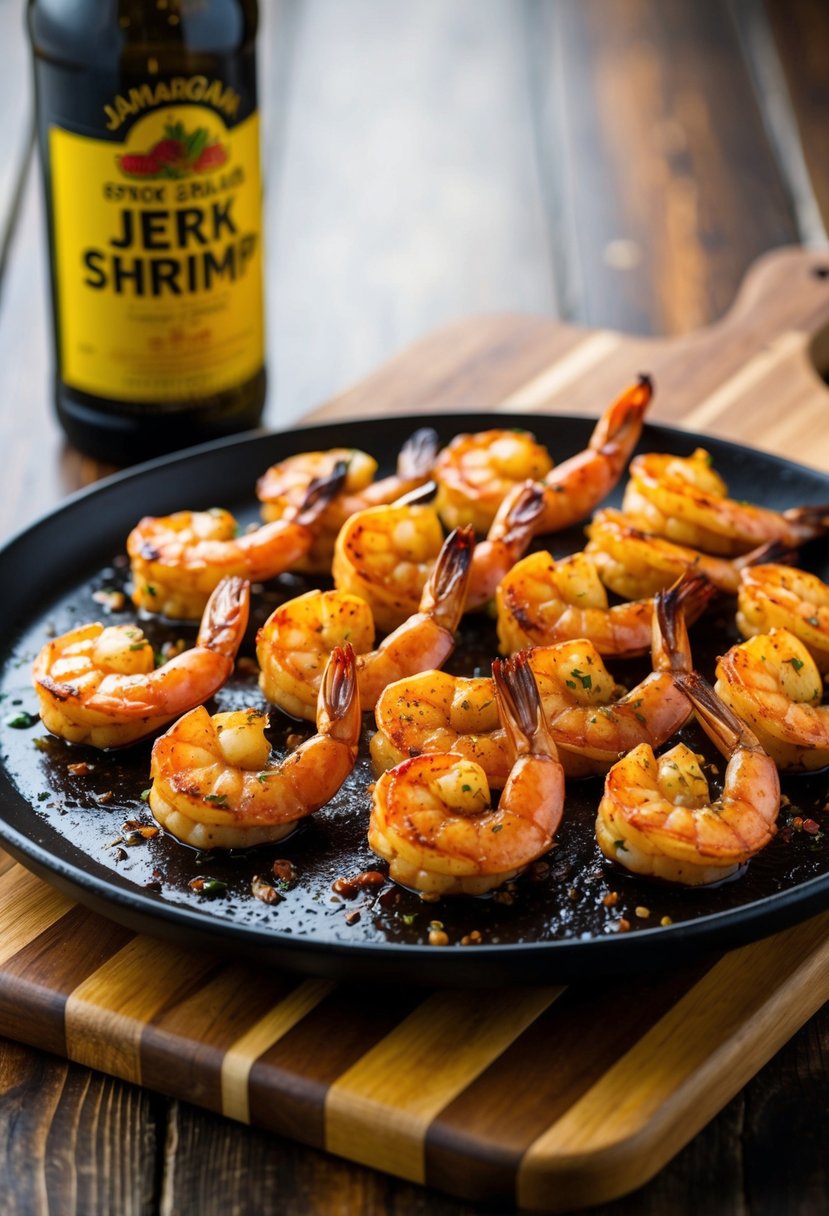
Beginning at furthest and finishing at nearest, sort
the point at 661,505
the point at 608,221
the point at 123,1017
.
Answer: the point at 608,221
the point at 661,505
the point at 123,1017

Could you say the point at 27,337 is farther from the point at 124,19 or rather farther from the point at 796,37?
the point at 796,37

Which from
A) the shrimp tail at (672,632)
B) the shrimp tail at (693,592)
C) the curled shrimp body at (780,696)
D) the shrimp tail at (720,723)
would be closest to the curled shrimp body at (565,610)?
the shrimp tail at (693,592)

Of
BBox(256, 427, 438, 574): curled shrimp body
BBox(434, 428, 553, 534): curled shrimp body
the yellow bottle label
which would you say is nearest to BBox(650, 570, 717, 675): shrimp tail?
BBox(434, 428, 553, 534): curled shrimp body

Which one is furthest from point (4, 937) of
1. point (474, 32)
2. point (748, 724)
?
point (474, 32)

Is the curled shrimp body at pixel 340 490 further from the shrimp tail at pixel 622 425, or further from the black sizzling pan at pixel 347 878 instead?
the shrimp tail at pixel 622 425

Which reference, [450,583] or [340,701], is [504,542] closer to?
[450,583]

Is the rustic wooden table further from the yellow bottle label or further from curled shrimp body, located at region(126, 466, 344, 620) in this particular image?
curled shrimp body, located at region(126, 466, 344, 620)
